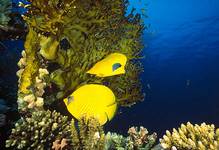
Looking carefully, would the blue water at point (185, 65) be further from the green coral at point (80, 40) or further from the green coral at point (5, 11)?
the green coral at point (5, 11)

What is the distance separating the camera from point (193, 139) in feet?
11.0

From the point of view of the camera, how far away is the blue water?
28922 millimetres

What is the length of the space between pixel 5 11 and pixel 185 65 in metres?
44.0

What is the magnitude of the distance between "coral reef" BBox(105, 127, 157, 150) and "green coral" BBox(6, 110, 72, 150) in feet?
2.18

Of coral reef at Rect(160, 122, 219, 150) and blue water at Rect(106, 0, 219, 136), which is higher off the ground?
blue water at Rect(106, 0, 219, 136)

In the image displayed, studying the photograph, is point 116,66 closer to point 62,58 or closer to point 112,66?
point 112,66

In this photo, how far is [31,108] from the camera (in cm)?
390

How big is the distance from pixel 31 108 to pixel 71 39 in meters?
1.24

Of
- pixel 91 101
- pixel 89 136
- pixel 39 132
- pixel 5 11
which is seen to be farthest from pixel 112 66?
pixel 5 11

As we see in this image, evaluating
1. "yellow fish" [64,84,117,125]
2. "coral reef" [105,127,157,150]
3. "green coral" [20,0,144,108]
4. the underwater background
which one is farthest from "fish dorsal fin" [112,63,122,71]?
the underwater background

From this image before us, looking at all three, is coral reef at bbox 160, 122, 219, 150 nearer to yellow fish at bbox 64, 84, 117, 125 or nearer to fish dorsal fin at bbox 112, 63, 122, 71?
yellow fish at bbox 64, 84, 117, 125

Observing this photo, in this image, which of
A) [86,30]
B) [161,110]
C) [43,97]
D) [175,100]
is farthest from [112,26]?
[175,100]

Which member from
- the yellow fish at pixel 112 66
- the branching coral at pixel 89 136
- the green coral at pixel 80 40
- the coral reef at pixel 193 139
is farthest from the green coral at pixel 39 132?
the coral reef at pixel 193 139

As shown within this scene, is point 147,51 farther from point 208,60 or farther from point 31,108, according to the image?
point 31,108
